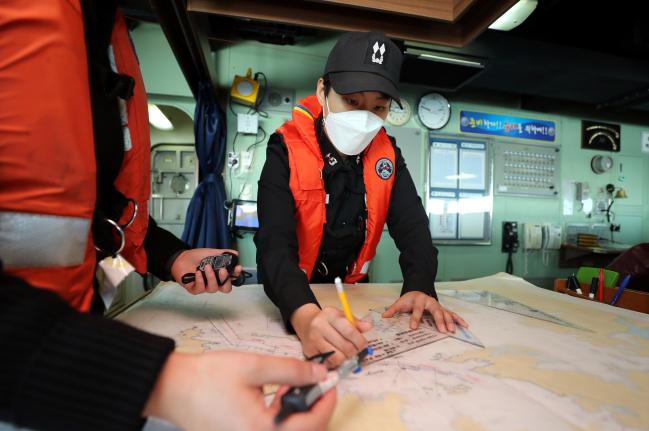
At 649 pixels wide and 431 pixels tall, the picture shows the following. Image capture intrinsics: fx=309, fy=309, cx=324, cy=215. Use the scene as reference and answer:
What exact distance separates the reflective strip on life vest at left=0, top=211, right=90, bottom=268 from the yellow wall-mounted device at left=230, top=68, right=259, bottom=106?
6.85 feet

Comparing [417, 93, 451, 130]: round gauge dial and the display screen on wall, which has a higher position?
[417, 93, 451, 130]: round gauge dial

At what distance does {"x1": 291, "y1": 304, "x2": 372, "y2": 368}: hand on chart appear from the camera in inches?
20.2

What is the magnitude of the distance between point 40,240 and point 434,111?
283cm

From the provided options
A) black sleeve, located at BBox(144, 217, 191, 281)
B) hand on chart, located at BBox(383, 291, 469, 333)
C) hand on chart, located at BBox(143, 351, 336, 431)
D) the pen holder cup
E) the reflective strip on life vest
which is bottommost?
the pen holder cup

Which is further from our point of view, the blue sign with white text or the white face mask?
the blue sign with white text

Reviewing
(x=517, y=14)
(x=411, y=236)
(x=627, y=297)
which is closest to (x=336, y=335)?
(x=411, y=236)

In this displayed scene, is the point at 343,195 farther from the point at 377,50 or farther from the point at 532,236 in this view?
the point at 532,236

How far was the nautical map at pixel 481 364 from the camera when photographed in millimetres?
401

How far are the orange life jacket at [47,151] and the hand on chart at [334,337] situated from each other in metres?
0.36

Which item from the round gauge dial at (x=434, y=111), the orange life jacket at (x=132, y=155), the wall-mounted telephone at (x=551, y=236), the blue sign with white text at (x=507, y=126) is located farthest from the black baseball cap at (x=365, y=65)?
the wall-mounted telephone at (x=551, y=236)

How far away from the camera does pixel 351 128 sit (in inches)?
39.7

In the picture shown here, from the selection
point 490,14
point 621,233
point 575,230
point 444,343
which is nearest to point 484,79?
point 490,14

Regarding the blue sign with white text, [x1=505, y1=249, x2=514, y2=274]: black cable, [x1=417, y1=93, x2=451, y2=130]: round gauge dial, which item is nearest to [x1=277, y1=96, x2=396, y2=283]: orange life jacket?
[x1=417, y1=93, x2=451, y2=130]: round gauge dial

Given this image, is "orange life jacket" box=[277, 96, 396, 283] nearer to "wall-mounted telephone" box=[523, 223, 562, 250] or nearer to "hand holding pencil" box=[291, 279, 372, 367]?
"hand holding pencil" box=[291, 279, 372, 367]
